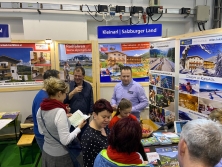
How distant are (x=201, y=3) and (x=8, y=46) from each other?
5.26 meters

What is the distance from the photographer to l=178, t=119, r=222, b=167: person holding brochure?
80cm

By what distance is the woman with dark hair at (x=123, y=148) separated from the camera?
105cm

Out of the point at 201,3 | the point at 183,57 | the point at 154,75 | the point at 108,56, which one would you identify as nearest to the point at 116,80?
the point at 108,56

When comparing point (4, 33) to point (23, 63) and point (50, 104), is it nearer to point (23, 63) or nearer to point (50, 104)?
point (23, 63)

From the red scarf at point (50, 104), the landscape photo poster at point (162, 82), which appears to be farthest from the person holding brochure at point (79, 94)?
the landscape photo poster at point (162, 82)

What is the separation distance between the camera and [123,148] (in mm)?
1071

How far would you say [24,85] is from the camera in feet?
13.2

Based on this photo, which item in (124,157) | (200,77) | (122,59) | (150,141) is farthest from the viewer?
(122,59)

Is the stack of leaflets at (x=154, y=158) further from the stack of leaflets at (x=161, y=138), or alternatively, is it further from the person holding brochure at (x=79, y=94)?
the person holding brochure at (x=79, y=94)

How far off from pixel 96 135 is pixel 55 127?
0.45 meters

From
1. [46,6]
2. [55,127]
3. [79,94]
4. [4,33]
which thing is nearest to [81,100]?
[79,94]

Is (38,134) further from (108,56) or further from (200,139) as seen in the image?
(108,56)

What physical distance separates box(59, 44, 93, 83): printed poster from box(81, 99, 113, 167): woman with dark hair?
104 inches

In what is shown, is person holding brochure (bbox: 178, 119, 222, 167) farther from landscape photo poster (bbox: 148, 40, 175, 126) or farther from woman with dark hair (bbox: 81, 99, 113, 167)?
landscape photo poster (bbox: 148, 40, 175, 126)
